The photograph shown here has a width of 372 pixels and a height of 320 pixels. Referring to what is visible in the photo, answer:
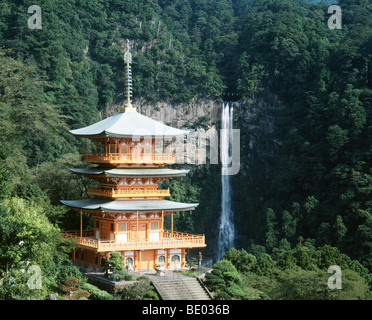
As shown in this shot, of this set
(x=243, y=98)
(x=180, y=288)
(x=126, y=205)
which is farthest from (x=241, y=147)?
(x=180, y=288)

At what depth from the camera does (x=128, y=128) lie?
3359 centimetres

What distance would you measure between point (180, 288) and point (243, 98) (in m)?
50.2

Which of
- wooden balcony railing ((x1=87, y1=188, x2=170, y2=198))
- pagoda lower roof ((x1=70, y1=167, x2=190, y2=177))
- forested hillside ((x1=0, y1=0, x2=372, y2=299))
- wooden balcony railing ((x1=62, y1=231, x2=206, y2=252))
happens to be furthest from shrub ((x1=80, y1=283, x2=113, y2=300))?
pagoda lower roof ((x1=70, y1=167, x2=190, y2=177))

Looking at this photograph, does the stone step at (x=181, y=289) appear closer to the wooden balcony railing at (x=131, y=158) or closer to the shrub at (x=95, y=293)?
the shrub at (x=95, y=293)

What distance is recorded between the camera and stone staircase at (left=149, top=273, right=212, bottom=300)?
29.1 metres

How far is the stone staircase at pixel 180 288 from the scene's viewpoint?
2906 cm

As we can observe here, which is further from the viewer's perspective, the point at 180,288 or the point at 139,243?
the point at 139,243

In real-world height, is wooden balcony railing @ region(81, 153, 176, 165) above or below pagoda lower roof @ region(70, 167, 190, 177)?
above

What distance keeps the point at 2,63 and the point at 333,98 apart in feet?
98.9

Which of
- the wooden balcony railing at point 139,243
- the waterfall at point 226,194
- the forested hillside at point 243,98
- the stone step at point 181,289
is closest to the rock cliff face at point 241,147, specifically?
the forested hillside at point 243,98

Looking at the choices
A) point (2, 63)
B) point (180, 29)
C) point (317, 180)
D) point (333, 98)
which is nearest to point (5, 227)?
point (2, 63)

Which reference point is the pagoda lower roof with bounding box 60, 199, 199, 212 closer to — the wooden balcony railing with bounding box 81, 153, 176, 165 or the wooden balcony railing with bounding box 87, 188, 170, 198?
the wooden balcony railing with bounding box 87, 188, 170, 198

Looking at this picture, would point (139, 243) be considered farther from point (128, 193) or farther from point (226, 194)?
point (226, 194)

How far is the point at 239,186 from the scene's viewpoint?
242 ft
